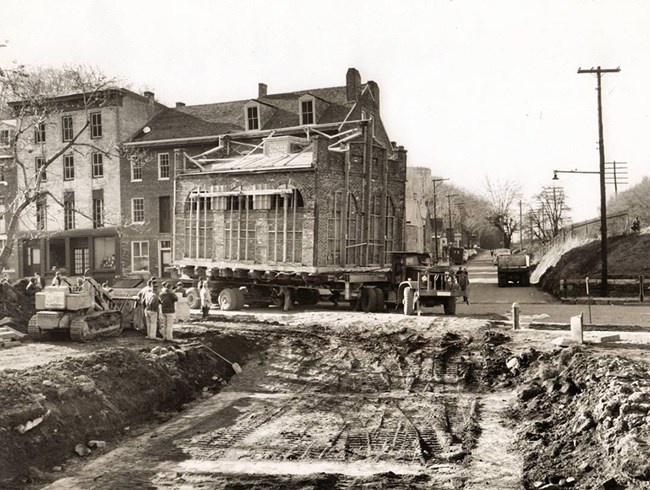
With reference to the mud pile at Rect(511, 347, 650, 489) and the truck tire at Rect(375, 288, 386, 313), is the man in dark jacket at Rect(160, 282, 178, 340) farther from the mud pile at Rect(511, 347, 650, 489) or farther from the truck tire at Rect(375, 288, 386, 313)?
the mud pile at Rect(511, 347, 650, 489)

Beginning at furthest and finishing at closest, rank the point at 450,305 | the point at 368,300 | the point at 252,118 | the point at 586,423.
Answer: the point at 252,118 → the point at 368,300 → the point at 450,305 → the point at 586,423

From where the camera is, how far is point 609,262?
116ft

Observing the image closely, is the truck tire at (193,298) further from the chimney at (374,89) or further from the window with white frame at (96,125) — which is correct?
the window with white frame at (96,125)

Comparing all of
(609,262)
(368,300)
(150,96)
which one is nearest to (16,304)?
(368,300)

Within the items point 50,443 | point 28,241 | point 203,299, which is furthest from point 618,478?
point 28,241

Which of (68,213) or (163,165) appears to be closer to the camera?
(163,165)

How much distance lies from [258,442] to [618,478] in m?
4.92

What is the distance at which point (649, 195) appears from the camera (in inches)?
2152

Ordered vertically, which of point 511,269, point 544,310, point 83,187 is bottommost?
point 544,310

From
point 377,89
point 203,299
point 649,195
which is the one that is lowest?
point 203,299

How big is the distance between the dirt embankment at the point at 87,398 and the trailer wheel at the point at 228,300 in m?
9.93

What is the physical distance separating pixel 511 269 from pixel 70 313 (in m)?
29.7

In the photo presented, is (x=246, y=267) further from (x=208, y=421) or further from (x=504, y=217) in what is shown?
(x=504, y=217)

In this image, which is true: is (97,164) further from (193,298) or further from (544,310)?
(544,310)
